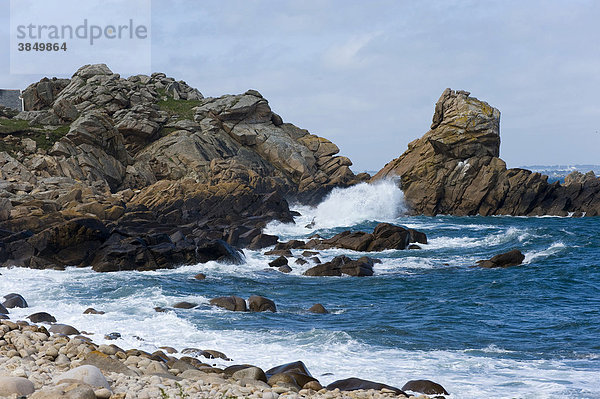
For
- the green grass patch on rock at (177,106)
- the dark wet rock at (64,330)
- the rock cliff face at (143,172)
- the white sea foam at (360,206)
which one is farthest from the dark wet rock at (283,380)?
the green grass patch on rock at (177,106)

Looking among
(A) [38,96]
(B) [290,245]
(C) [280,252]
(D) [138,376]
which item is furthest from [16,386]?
(A) [38,96]

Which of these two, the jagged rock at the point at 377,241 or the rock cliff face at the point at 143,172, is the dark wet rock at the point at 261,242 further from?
the jagged rock at the point at 377,241

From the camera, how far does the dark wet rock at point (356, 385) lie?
1149cm

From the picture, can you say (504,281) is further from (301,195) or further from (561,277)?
(301,195)

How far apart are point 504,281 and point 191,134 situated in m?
46.9

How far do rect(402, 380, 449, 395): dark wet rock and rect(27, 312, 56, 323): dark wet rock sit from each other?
32.9 feet

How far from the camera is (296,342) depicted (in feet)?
51.6

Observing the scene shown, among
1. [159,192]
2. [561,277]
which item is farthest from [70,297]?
[159,192]

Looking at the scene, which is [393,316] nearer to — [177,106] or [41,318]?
[41,318]

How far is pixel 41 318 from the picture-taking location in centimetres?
1648

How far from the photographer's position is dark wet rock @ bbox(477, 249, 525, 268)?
29.5 meters

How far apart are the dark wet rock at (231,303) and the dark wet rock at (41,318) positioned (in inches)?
222

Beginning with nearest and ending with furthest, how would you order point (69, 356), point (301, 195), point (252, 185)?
1. point (69, 356)
2. point (252, 185)
3. point (301, 195)

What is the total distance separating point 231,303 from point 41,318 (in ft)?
20.1
